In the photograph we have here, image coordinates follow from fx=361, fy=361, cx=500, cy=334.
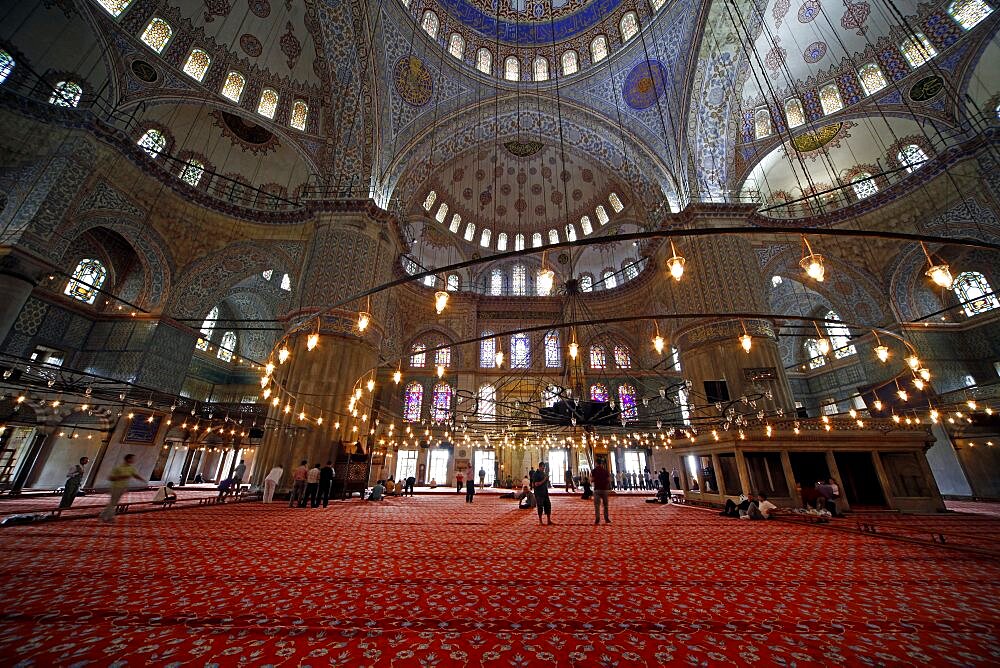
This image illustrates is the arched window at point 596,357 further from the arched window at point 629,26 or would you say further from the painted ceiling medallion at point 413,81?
the painted ceiling medallion at point 413,81

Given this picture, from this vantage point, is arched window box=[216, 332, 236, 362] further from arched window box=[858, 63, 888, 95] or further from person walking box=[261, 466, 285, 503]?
arched window box=[858, 63, 888, 95]

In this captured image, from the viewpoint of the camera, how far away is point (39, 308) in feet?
37.7

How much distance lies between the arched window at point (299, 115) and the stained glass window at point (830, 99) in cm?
2020

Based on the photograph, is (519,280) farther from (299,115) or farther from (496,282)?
(299,115)

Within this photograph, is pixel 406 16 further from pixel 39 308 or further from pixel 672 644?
pixel 672 644

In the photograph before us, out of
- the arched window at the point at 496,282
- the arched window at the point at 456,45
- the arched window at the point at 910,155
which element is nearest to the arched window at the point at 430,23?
the arched window at the point at 456,45

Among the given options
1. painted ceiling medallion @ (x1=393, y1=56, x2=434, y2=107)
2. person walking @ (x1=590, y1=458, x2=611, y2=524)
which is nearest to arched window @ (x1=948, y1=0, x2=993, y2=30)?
painted ceiling medallion @ (x1=393, y1=56, x2=434, y2=107)

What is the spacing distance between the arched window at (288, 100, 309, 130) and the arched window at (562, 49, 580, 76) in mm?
11020

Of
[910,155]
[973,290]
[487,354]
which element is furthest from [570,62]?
[973,290]

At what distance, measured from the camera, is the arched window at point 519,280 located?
2108cm

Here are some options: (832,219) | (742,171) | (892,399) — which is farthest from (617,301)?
(892,399)

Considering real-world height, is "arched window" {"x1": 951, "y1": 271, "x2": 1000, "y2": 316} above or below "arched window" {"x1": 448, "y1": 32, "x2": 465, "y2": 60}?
below

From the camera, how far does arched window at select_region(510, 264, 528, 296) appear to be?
2108 centimetres

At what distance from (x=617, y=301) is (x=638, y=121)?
841 cm
